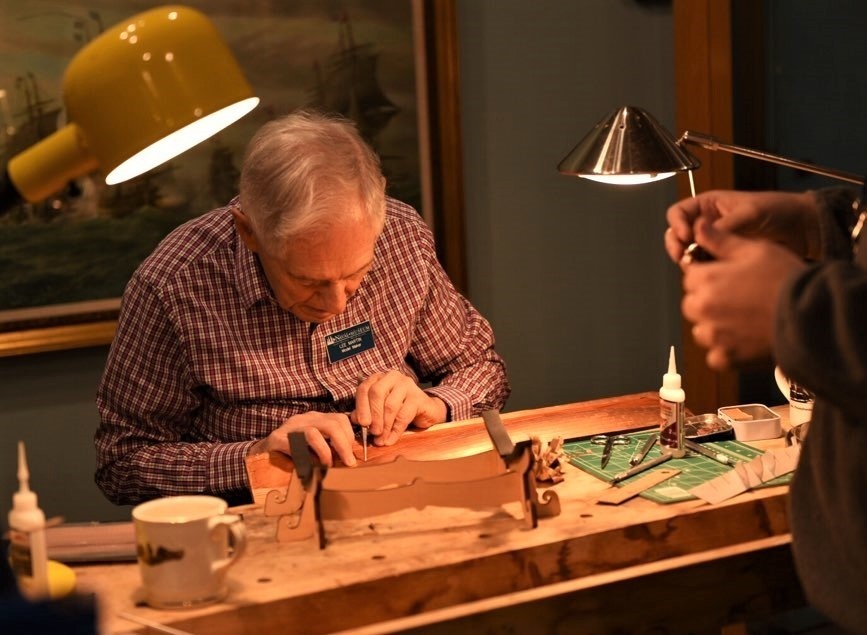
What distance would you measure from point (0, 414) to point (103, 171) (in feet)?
8.02

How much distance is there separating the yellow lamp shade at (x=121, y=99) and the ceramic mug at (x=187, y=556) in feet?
1.90

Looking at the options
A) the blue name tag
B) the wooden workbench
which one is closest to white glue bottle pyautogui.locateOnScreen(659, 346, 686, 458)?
the wooden workbench

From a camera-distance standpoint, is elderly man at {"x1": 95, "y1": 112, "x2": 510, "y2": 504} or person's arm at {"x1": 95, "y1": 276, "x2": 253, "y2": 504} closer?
elderly man at {"x1": 95, "y1": 112, "x2": 510, "y2": 504}

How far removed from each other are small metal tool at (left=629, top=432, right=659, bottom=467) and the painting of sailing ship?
174 cm

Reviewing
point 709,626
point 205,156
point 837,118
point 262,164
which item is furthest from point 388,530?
point 837,118

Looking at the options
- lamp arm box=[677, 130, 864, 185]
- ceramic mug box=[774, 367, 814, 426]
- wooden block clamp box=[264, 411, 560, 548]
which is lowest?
ceramic mug box=[774, 367, 814, 426]

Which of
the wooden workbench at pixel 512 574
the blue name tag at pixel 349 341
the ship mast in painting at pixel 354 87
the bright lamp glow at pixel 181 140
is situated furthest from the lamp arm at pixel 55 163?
the ship mast in painting at pixel 354 87

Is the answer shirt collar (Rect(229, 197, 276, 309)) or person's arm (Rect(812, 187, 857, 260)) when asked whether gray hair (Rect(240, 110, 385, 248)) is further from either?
person's arm (Rect(812, 187, 857, 260))

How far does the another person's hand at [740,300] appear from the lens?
4.12ft

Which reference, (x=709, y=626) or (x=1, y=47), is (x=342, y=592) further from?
(x=1, y=47)

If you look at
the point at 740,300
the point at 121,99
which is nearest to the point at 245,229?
the point at 121,99

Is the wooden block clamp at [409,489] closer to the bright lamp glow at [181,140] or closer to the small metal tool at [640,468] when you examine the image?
the small metal tool at [640,468]

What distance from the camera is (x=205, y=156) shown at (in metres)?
3.49

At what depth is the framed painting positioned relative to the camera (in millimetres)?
3250
